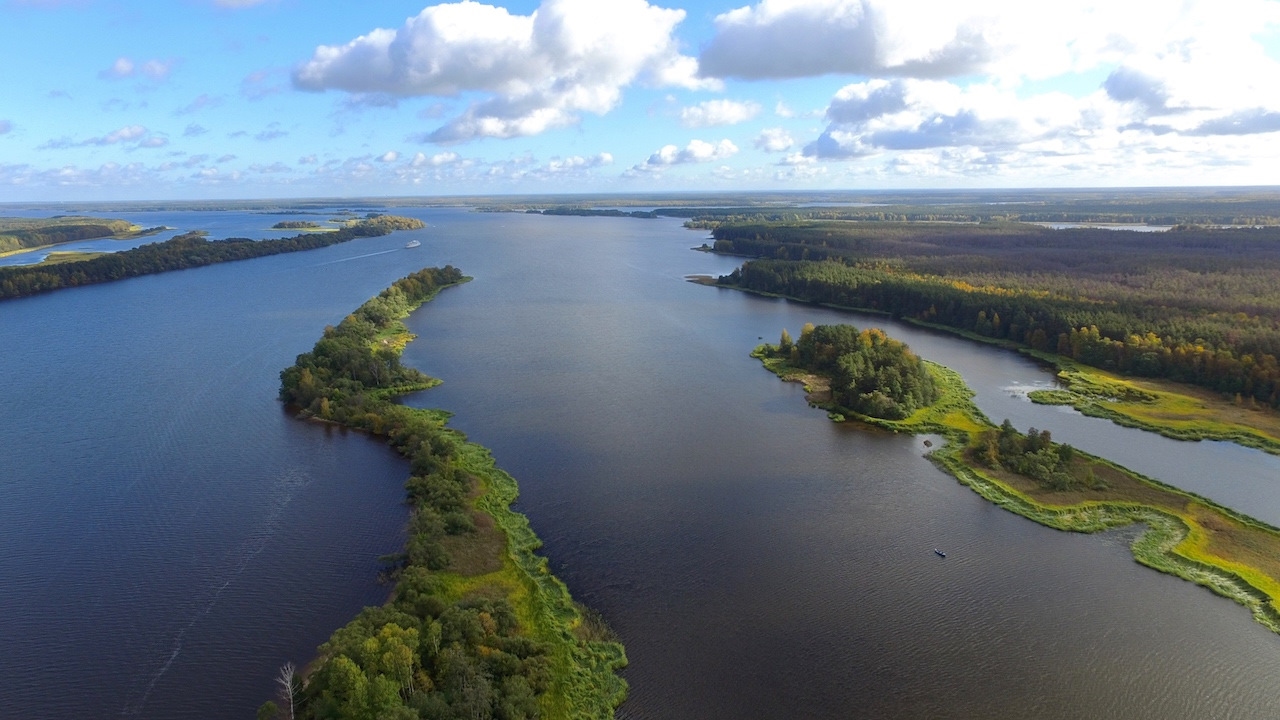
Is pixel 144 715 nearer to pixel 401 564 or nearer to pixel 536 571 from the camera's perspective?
pixel 401 564

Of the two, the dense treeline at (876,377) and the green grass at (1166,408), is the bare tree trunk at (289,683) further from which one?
the green grass at (1166,408)

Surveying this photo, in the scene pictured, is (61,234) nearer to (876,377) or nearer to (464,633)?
(876,377)

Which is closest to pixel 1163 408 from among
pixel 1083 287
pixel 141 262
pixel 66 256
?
pixel 1083 287

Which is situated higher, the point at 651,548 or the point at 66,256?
the point at 66,256

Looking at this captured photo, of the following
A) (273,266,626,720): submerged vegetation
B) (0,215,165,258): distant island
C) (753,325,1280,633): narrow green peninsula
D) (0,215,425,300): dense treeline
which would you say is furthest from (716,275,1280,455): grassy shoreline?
(0,215,165,258): distant island

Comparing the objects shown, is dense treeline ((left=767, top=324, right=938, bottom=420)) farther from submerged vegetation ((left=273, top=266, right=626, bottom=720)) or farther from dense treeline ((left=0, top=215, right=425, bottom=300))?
dense treeline ((left=0, top=215, right=425, bottom=300))

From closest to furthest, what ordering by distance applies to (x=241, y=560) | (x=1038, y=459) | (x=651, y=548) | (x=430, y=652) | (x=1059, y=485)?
(x=430, y=652) < (x=241, y=560) < (x=651, y=548) < (x=1059, y=485) < (x=1038, y=459)

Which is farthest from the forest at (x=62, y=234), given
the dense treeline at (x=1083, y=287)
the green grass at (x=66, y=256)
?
the dense treeline at (x=1083, y=287)
